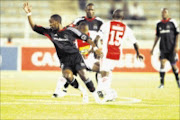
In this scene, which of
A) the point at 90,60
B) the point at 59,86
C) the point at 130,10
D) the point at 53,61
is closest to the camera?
the point at 59,86

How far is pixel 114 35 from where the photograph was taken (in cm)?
945

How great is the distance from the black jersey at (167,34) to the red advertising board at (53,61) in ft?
23.6

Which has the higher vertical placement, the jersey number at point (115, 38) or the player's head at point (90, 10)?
the player's head at point (90, 10)

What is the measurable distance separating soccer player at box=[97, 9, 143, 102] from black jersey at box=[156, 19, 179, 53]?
14.9 ft

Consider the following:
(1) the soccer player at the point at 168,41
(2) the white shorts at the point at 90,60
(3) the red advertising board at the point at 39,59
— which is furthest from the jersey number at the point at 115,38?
(3) the red advertising board at the point at 39,59

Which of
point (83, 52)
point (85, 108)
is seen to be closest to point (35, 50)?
point (83, 52)

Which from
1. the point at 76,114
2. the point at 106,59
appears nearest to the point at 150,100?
the point at 106,59

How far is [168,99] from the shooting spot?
33.7ft

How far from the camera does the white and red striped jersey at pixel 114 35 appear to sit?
945cm

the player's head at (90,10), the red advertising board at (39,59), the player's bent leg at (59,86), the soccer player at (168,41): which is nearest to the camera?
the player's bent leg at (59,86)

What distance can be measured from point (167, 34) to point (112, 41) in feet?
15.7

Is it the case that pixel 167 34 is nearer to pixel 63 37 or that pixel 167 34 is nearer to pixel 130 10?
pixel 63 37

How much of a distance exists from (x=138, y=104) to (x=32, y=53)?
12005 millimetres

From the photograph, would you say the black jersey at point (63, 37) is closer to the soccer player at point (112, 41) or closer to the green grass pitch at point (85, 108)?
the soccer player at point (112, 41)
